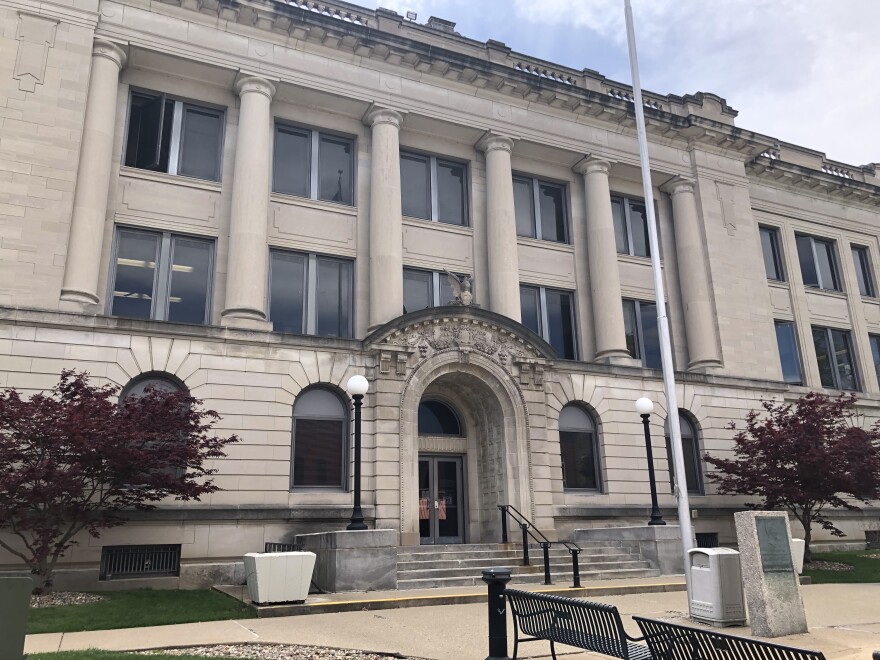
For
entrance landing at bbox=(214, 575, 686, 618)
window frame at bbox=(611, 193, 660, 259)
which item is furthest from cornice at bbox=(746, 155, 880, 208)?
entrance landing at bbox=(214, 575, 686, 618)

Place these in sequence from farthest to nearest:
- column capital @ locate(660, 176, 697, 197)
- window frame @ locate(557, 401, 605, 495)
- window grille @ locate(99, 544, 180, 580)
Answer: column capital @ locate(660, 176, 697, 197) → window frame @ locate(557, 401, 605, 495) → window grille @ locate(99, 544, 180, 580)

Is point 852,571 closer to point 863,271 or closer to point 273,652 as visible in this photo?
point 273,652

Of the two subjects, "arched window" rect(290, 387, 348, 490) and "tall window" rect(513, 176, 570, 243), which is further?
"tall window" rect(513, 176, 570, 243)

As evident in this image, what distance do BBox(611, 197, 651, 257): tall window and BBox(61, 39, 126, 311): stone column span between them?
1861cm

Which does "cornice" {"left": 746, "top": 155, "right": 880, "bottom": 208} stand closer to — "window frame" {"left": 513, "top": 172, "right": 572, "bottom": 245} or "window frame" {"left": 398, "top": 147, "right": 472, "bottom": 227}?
"window frame" {"left": 513, "top": 172, "right": 572, "bottom": 245}

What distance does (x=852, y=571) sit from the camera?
21594 mm

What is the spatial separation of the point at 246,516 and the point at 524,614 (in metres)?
12.2

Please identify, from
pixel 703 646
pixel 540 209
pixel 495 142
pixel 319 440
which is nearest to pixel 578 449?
pixel 319 440

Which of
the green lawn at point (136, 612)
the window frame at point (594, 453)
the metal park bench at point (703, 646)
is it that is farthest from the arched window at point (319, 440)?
the metal park bench at point (703, 646)

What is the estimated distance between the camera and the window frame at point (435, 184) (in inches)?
1045

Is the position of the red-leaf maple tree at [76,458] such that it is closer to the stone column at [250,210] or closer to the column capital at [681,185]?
the stone column at [250,210]

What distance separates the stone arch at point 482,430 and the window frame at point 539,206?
7.01 m

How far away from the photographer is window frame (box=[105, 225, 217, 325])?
838 inches

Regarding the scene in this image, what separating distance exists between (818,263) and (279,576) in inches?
1215
